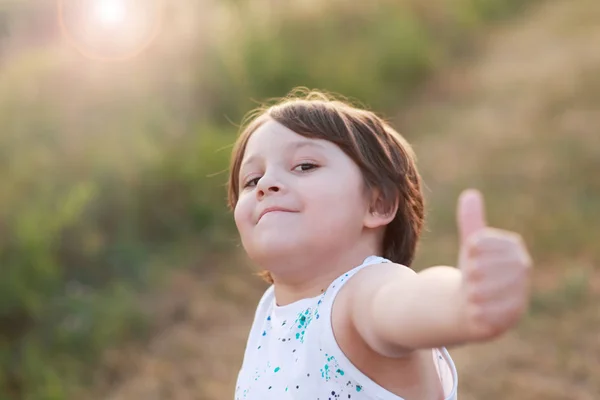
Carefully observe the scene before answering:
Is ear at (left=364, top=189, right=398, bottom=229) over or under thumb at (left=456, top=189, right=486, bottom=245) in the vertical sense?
under

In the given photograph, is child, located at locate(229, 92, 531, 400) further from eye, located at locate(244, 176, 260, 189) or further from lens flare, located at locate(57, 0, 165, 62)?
lens flare, located at locate(57, 0, 165, 62)

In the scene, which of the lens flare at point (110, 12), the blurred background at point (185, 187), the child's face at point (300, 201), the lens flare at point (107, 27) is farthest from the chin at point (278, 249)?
the lens flare at point (110, 12)

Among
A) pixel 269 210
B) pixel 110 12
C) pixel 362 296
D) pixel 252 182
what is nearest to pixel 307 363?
pixel 362 296

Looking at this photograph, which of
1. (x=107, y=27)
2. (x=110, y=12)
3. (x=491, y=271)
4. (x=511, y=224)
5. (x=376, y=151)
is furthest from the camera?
(x=511, y=224)

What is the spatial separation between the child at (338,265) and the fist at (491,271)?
2.0 inches

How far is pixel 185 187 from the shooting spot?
12.3 ft

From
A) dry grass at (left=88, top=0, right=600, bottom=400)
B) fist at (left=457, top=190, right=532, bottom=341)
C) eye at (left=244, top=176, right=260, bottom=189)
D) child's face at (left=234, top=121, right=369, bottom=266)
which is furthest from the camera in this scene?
dry grass at (left=88, top=0, right=600, bottom=400)

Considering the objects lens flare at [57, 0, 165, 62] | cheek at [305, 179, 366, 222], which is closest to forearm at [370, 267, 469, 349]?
cheek at [305, 179, 366, 222]

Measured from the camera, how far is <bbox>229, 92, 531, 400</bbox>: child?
0.93m

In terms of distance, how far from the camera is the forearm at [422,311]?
795mm

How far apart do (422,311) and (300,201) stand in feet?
1.23

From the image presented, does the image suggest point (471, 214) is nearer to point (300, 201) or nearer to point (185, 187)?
point (300, 201)

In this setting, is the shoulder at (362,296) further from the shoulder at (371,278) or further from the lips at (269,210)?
the lips at (269,210)

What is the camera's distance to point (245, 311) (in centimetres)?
363
